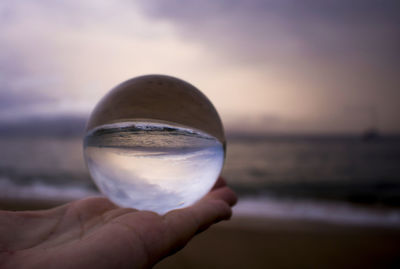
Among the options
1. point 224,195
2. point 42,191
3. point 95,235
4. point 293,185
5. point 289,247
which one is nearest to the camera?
point 95,235

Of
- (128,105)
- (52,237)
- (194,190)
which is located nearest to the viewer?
(52,237)

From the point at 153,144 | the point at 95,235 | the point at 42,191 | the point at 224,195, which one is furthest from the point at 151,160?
the point at 42,191

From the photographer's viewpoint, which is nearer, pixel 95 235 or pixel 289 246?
pixel 95 235

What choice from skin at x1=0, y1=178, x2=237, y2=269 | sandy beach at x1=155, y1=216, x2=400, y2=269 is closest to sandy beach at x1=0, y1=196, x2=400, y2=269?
sandy beach at x1=155, y1=216, x2=400, y2=269

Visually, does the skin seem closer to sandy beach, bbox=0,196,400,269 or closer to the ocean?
sandy beach, bbox=0,196,400,269

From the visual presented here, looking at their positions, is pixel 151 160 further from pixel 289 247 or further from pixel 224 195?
pixel 289 247

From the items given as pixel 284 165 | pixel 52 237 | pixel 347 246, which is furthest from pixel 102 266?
pixel 284 165

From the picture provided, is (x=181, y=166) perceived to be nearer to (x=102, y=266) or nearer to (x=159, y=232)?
(x=159, y=232)
